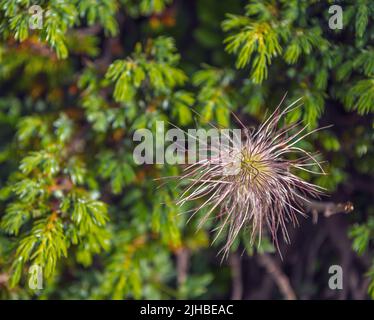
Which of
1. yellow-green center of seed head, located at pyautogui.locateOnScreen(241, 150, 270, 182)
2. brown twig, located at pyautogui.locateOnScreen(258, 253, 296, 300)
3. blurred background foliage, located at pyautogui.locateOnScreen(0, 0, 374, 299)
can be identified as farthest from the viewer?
brown twig, located at pyautogui.locateOnScreen(258, 253, 296, 300)

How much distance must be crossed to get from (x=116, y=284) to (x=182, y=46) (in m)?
0.77

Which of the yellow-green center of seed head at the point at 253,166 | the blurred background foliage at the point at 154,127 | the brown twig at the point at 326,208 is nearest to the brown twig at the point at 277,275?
the blurred background foliage at the point at 154,127

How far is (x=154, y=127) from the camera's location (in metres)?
1.27

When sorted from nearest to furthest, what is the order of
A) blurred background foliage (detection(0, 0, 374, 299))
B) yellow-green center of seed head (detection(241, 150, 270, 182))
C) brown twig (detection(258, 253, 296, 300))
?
1. yellow-green center of seed head (detection(241, 150, 270, 182))
2. blurred background foliage (detection(0, 0, 374, 299))
3. brown twig (detection(258, 253, 296, 300))

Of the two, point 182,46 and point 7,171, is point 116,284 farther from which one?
point 182,46

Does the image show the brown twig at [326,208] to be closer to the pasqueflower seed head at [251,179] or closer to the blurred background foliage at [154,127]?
the blurred background foliage at [154,127]

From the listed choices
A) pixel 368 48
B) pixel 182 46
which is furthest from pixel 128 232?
pixel 368 48

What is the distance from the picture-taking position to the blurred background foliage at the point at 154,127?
1.18 metres

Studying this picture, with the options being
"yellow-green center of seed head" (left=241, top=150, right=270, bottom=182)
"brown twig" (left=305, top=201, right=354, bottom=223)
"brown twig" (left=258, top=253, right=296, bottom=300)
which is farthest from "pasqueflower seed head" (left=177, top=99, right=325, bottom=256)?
"brown twig" (left=258, top=253, right=296, bottom=300)

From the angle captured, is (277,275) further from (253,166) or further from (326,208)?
(253,166)

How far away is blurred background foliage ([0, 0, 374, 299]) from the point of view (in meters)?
1.18

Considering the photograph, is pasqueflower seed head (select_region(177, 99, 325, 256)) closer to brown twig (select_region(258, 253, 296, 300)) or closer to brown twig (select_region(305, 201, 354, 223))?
brown twig (select_region(305, 201, 354, 223))

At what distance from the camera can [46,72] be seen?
161 cm

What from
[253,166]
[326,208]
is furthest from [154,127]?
[326,208]
